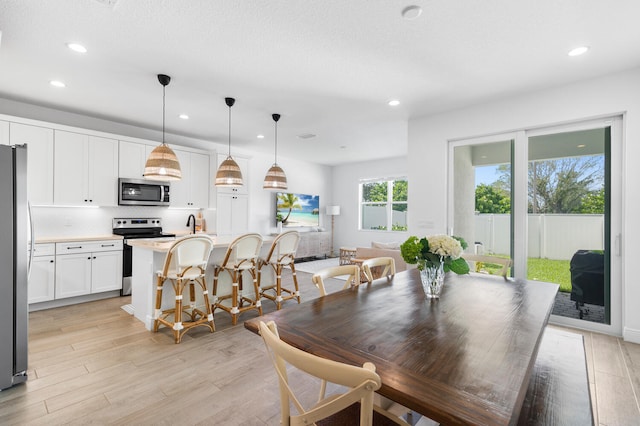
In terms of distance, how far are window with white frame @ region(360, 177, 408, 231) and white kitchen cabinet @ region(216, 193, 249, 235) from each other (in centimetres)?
363

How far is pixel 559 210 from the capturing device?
3.48 m

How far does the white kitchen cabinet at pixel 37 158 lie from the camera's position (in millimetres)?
3772

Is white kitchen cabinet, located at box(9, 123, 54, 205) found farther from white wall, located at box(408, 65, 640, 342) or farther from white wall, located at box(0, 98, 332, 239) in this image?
white wall, located at box(408, 65, 640, 342)

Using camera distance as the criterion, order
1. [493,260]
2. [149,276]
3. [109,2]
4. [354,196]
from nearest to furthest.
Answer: [109,2] < [493,260] < [149,276] < [354,196]

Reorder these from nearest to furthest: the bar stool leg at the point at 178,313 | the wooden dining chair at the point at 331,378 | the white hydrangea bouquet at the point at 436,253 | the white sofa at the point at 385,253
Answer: the wooden dining chair at the point at 331,378, the white hydrangea bouquet at the point at 436,253, the bar stool leg at the point at 178,313, the white sofa at the point at 385,253

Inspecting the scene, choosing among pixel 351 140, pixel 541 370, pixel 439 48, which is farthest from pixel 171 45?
pixel 351 140

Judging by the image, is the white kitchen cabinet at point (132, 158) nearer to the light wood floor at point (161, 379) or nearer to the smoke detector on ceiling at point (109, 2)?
the light wood floor at point (161, 379)

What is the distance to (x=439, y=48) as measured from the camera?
257 centimetres

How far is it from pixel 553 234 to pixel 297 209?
5.59 metres

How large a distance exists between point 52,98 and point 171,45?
246cm

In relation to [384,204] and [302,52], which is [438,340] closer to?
[302,52]

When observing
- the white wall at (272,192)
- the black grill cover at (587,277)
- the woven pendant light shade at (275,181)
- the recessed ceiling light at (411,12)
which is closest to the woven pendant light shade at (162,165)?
the woven pendant light shade at (275,181)

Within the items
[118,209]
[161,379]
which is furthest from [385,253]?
[118,209]

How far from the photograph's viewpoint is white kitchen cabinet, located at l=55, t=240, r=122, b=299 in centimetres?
→ 390
